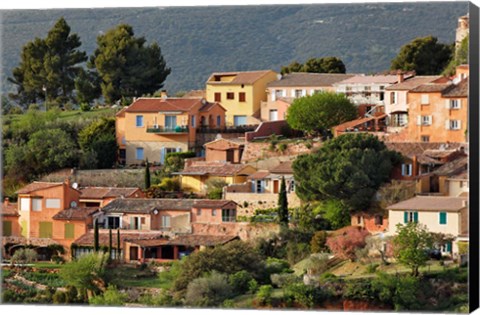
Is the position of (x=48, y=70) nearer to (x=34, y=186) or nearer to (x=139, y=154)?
(x=139, y=154)

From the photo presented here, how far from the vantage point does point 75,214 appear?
31.4 metres

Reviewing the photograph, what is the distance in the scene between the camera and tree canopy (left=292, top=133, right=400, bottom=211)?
98.3 feet

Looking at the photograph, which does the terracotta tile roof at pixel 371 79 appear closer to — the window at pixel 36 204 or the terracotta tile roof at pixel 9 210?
the window at pixel 36 204

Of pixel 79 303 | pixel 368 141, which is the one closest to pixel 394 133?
pixel 368 141

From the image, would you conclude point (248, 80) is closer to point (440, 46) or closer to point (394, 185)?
point (440, 46)

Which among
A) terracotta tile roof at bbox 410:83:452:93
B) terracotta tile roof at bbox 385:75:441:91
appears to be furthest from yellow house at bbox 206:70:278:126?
terracotta tile roof at bbox 410:83:452:93

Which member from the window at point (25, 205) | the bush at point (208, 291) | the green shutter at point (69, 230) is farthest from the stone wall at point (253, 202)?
the window at point (25, 205)

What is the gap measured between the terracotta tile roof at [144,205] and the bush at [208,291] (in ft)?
9.78

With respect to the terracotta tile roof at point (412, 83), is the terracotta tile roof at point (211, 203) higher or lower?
lower

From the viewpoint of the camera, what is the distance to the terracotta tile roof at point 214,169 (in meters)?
32.6

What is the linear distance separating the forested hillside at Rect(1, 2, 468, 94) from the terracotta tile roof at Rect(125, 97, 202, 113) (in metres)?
0.55

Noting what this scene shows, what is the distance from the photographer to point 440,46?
121 ft

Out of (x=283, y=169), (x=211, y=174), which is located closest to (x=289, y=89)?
(x=211, y=174)

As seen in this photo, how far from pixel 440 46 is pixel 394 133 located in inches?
190
